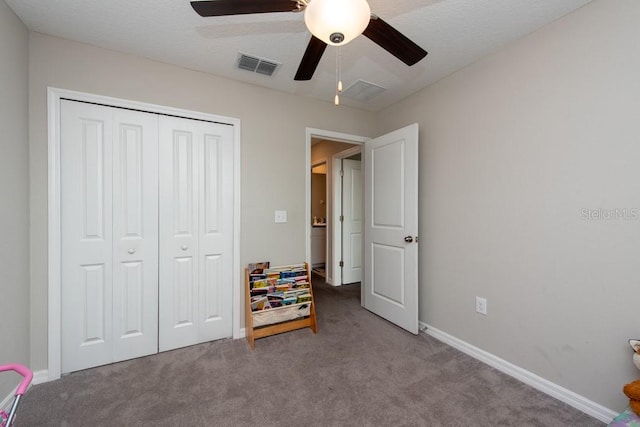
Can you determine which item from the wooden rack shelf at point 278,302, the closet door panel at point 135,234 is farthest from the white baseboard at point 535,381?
the closet door panel at point 135,234

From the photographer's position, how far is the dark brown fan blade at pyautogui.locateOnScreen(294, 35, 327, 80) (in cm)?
126

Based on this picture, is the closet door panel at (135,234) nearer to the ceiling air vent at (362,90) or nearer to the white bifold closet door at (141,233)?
the white bifold closet door at (141,233)

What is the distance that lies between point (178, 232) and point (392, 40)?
6.81ft

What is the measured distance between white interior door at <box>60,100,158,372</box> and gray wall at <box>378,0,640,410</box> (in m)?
2.53

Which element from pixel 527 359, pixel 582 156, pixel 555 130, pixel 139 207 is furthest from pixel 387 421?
pixel 139 207

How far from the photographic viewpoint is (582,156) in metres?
1.61

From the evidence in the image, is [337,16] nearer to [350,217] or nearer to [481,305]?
[481,305]

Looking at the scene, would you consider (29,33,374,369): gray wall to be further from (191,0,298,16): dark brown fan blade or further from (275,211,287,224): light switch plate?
(191,0,298,16): dark brown fan blade

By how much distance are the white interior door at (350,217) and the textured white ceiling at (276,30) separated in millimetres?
1951

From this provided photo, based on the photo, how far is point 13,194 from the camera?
165 centimetres

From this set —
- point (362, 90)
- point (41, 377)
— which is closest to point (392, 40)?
point (362, 90)

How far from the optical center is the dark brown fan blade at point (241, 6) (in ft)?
3.52

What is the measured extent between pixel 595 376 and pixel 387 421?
A: 123 centimetres

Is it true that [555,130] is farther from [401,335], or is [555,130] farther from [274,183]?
[274,183]
